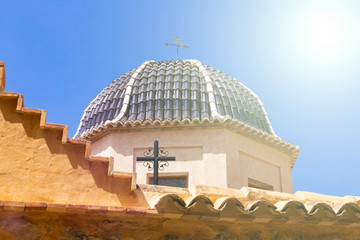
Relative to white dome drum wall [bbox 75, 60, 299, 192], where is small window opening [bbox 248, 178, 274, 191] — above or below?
below

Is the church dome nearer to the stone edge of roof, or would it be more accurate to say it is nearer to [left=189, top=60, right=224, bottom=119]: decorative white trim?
[left=189, top=60, right=224, bottom=119]: decorative white trim

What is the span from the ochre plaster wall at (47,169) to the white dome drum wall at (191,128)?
5.58 metres

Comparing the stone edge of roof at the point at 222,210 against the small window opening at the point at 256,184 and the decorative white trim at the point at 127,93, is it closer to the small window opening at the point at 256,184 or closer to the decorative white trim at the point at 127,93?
the small window opening at the point at 256,184

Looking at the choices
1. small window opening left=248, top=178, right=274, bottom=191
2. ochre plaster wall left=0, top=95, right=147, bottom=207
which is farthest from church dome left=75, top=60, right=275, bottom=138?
ochre plaster wall left=0, top=95, right=147, bottom=207

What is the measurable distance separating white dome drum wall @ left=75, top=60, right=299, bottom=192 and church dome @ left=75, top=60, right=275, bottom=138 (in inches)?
1.0

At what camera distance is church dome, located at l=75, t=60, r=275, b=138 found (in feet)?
40.0

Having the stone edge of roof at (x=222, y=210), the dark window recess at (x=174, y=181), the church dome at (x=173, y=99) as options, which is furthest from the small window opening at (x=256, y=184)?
the stone edge of roof at (x=222, y=210)

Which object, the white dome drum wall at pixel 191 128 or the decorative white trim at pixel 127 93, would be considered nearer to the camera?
the white dome drum wall at pixel 191 128

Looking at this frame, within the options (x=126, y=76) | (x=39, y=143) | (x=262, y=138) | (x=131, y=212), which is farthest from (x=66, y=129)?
(x=126, y=76)

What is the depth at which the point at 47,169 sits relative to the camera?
5.51 metres

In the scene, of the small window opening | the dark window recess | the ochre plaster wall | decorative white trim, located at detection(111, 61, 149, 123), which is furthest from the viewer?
decorative white trim, located at detection(111, 61, 149, 123)

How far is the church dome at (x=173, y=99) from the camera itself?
12180mm

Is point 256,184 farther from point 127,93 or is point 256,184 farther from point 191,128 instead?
point 127,93

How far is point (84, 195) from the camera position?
553 centimetres
